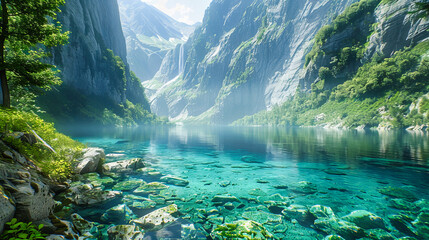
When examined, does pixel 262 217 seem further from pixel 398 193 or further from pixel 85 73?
pixel 85 73

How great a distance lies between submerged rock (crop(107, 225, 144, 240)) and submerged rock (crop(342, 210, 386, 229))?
9.14 meters

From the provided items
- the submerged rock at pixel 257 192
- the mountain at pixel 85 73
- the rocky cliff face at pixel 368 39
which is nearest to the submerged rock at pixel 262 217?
the submerged rock at pixel 257 192

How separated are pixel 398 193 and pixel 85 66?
143803 millimetres

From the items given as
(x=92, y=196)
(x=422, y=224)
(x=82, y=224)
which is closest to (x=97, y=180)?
(x=92, y=196)

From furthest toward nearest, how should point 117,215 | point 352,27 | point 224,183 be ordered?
point 352,27 < point 224,183 < point 117,215

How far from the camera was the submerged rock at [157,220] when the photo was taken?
7816 millimetres

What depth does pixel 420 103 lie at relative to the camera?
2672 inches

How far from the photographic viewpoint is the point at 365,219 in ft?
27.9

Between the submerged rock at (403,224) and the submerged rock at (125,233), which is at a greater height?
the submerged rock at (403,224)

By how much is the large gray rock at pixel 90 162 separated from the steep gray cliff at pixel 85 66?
76933mm

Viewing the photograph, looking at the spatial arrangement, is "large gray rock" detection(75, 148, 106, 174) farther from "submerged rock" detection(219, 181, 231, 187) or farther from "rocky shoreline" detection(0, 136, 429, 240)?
"submerged rock" detection(219, 181, 231, 187)

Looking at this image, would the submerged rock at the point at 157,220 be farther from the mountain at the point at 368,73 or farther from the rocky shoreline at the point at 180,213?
the mountain at the point at 368,73

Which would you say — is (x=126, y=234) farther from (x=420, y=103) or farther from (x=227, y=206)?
(x=420, y=103)

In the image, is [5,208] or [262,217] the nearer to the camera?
[5,208]
